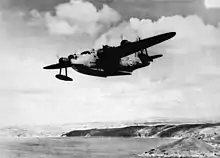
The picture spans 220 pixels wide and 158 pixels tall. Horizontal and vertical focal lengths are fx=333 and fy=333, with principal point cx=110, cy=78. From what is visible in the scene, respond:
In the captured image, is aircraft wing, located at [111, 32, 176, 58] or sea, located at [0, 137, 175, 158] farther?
sea, located at [0, 137, 175, 158]

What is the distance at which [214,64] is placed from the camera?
541 cm

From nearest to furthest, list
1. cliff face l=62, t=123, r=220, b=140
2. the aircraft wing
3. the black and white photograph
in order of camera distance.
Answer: the aircraft wing, the black and white photograph, cliff face l=62, t=123, r=220, b=140

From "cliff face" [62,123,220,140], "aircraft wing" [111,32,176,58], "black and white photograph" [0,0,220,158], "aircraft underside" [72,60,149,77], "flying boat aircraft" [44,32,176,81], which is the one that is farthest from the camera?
"cliff face" [62,123,220,140]

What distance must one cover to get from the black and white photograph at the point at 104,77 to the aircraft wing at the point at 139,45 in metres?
0.44

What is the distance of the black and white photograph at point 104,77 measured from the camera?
5227 mm

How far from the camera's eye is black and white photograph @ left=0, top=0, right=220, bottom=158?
5.23m

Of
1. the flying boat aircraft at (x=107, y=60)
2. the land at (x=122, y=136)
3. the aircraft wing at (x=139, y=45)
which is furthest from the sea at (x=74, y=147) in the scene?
the aircraft wing at (x=139, y=45)

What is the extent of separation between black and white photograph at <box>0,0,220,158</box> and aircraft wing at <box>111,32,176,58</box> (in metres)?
0.44

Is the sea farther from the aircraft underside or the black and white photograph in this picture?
the aircraft underside

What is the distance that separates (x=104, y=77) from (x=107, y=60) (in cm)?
37

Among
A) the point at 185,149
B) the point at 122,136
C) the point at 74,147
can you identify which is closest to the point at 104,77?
the point at 122,136

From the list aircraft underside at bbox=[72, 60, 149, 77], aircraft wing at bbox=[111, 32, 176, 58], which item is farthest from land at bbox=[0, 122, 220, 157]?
aircraft wing at bbox=[111, 32, 176, 58]

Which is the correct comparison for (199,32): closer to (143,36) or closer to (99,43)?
(143,36)

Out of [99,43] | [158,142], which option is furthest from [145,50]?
[158,142]
